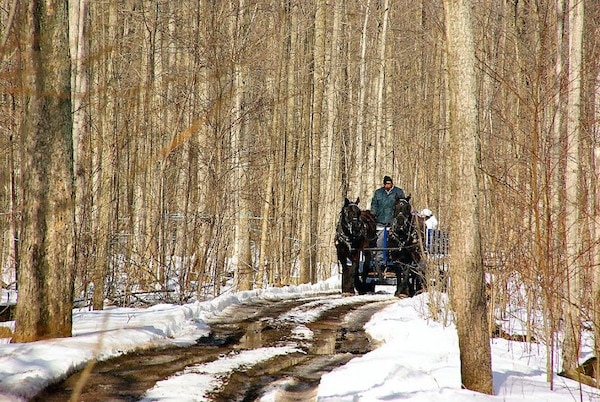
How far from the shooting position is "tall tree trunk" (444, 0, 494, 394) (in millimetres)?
6305

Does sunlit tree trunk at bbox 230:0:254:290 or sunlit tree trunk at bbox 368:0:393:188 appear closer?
sunlit tree trunk at bbox 230:0:254:290

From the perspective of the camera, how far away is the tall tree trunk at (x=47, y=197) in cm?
678

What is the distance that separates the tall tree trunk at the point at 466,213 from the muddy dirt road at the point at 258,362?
151cm

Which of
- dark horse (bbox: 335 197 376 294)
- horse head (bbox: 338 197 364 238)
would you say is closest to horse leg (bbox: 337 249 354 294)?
dark horse (bbox: 335 197 376 294)

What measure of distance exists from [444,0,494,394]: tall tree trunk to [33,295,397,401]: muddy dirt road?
1514mm

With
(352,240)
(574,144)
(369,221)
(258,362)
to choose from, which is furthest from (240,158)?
(258,362)

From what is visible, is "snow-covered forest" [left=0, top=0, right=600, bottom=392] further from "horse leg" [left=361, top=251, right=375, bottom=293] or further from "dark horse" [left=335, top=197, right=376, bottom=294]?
"horse leg" [left=361, top=251, right=375, bottom=293]

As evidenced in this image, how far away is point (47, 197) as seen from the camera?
687cm

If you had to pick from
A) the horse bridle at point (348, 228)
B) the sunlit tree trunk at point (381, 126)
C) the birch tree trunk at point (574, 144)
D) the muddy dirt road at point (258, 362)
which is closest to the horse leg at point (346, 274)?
the horse bridle at point (348, 228)

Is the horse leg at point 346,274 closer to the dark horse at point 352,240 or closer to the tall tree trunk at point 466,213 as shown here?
the dark horse at point 352,240

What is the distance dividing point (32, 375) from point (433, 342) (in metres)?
4.95

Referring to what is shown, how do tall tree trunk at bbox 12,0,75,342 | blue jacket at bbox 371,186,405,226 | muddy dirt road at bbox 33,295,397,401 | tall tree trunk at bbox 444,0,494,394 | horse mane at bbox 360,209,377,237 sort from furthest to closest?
blue jacket at bbox 371,186,405,226
horse mane at bbox 360,209,377,237
tall tree trunk at bbox 12,0,75,342
tall tree trunk at bbox 444,0,494,394
muddy dirt road at bbox 33,295,397,401

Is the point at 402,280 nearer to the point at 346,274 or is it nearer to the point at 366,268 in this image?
the point at 366,268

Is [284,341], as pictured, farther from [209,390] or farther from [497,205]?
[497,205]
